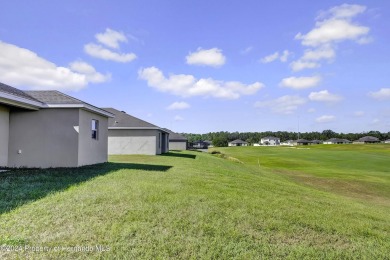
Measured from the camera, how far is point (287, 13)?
17.5 m

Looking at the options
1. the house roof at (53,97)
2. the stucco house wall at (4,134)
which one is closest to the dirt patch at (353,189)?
the house roof at (53,97)

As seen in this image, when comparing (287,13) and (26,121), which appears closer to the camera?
(26,121)

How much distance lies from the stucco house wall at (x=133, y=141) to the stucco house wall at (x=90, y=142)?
10102mm

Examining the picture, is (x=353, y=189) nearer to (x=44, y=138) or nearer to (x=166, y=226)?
(x=166, y=226)

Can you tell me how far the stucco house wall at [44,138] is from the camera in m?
13.4

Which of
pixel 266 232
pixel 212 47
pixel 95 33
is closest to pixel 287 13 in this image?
pixel 212 47

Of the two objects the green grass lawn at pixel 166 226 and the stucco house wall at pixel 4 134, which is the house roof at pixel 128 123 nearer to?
the stucco house wall at pixel 4 134

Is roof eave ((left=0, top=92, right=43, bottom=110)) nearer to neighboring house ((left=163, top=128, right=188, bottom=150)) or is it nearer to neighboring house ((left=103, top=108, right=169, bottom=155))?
neighboring house ((left=103, top=108, right=169, bottom=155))

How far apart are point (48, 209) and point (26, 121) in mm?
9352

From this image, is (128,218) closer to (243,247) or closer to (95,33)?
(243,247)

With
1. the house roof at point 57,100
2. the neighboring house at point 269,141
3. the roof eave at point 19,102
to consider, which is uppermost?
the house roof at point 57,100

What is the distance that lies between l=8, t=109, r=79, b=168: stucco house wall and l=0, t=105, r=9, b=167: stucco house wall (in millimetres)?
210

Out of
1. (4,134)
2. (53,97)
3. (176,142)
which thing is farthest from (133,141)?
(176,142)

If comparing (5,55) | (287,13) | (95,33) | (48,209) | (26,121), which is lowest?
(48,209)
